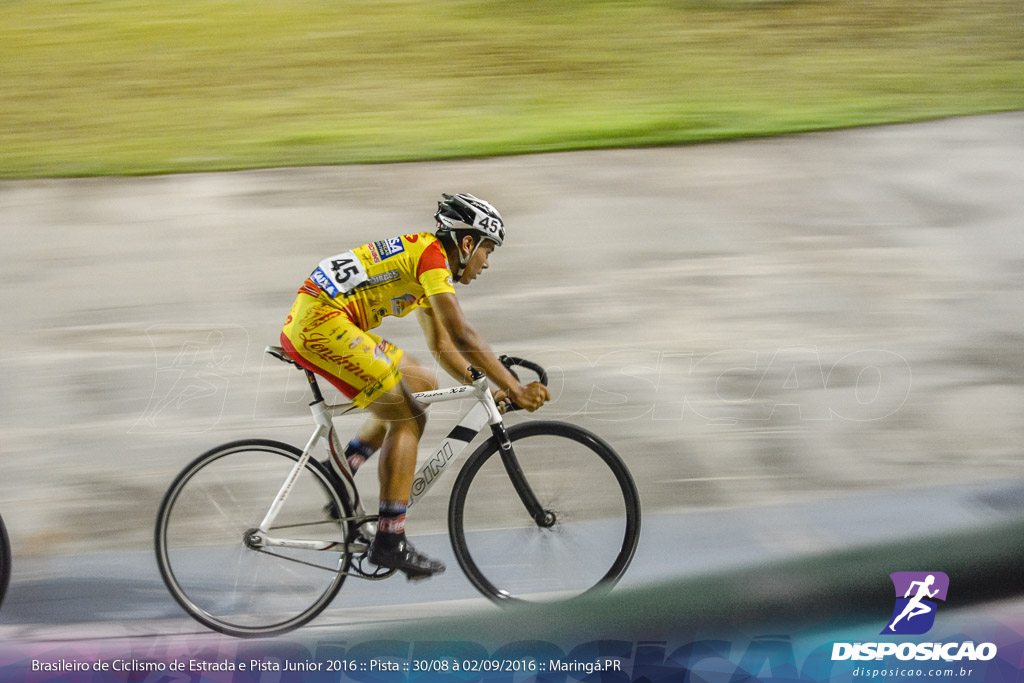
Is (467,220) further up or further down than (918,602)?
further up

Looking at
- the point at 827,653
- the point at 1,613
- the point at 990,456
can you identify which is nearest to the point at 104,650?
the point at 1,613

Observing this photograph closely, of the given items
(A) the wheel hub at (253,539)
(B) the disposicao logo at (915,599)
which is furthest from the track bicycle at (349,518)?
(B) the disposicao logo at (915,599)

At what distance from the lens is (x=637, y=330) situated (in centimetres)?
483

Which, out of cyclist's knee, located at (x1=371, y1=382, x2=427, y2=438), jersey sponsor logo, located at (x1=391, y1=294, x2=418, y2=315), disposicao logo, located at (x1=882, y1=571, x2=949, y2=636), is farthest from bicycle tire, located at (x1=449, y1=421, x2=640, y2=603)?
disposicao logo, located at (x1=882, y1=571, x2=949, y2=636)

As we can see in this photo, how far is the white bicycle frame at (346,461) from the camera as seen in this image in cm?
323

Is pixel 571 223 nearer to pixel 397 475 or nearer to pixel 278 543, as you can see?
pixel 397 475

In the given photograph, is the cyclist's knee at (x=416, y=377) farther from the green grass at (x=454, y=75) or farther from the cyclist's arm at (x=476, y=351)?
the green grass at (x=454, y=75)

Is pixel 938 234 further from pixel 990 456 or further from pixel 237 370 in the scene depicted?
pixel 237 370

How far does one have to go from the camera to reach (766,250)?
209 inches

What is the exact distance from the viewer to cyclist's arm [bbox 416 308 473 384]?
317cm

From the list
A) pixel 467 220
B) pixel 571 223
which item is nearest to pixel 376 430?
pixel 467 220

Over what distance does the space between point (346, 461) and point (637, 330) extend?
203 centimetres

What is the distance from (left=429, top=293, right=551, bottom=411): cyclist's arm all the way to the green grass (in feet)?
9.17

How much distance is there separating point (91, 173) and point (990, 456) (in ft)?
16.3
